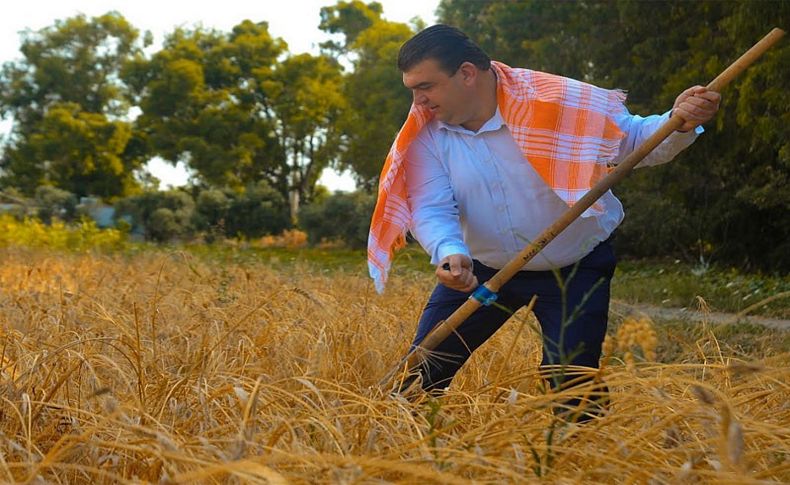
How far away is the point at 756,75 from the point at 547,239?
7.39m

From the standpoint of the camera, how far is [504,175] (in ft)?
10.3

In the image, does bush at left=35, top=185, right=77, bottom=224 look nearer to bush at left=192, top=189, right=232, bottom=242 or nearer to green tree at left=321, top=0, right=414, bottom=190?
bush at left=192, top=189, right=232, bottom=242

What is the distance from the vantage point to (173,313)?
16.4 feet

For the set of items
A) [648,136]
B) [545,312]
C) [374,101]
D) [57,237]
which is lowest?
[57,237]

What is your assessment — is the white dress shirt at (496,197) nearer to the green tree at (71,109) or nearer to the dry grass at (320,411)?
the dry grass at (320,411)

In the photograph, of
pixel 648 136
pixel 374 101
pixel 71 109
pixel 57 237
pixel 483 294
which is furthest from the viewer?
pixel 71 109

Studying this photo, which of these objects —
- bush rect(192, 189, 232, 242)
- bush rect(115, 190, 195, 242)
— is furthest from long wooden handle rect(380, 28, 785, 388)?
bush rect(192, 189, 232, 242)

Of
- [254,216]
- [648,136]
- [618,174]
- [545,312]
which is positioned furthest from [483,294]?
[254,216]

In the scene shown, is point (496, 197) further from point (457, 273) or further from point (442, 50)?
point (442, 50)

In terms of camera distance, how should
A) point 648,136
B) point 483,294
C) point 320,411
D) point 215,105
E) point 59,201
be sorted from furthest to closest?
point 215,105 → point 59,201 → point 648,136 → point 483,294 → point 320,411

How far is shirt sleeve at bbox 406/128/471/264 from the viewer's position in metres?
3.09

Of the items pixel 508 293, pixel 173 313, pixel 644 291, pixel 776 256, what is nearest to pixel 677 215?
pixel 776 256

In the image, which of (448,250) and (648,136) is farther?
(648,136)

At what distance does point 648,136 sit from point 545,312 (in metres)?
0.62
